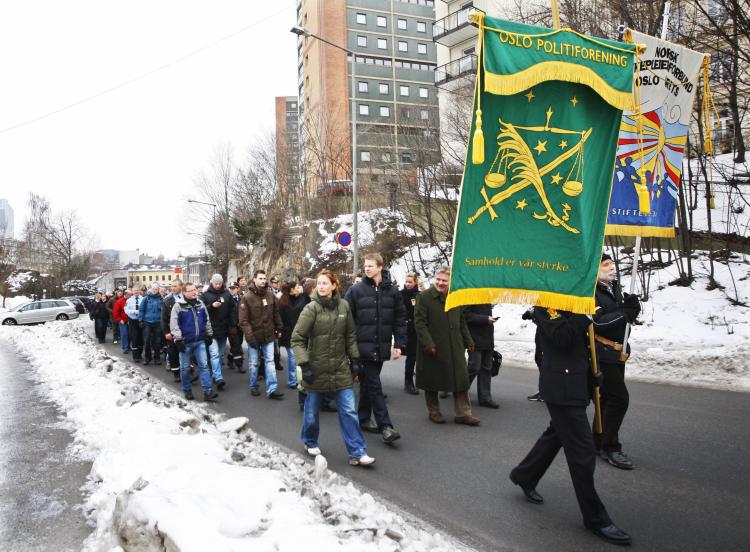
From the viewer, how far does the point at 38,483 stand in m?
5.12

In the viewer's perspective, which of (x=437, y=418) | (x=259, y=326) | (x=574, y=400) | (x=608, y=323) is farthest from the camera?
(x=259, y=326)

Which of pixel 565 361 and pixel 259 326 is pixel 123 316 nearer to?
pixel 259 326

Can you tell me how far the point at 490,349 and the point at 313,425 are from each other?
10.4 ft

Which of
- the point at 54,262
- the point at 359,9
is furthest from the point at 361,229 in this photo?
the point at 54,262

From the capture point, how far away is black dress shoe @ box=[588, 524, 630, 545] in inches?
144

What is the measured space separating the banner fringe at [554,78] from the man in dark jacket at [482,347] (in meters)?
3.73

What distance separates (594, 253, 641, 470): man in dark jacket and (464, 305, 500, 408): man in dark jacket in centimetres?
256

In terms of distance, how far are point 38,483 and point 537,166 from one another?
219 inches

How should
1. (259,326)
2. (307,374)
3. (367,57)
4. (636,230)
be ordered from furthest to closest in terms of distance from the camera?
(367,57), (259,326), (636,230), (307,374)

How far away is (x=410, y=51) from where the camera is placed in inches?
2547

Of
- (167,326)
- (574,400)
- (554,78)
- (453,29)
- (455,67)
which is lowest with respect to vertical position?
(167,326)

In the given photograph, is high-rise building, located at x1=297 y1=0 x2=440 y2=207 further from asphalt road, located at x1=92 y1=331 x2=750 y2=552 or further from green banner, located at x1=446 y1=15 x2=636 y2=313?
green banner, located at x1=446 y1=15 x2=636 y2=313

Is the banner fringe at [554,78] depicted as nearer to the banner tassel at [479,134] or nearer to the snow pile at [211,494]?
the banner tassel at [479,134]

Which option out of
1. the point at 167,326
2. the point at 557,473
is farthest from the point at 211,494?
the point at 167,326
